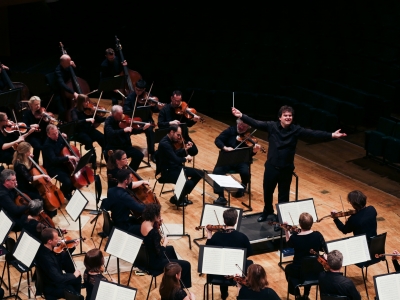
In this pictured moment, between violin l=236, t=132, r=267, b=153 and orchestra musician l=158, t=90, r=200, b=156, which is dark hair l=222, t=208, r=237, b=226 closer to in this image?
violin l=236, t=132, r=267, b=153

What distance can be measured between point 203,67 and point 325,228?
19.4 ft

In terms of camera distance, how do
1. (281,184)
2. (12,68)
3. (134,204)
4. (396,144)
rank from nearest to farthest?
1. (134,204)
2. (281,184)
3. (396,144)
4. (12,68)

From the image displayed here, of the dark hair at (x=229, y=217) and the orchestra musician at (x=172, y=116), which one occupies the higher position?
the dark hair at (x=229, y=217)

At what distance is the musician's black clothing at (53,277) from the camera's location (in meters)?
6.61

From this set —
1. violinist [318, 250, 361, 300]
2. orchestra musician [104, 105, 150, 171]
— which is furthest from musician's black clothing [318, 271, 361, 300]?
orchestra musician [104, 105, 150, 171]

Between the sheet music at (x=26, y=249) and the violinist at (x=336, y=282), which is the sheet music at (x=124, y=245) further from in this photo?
the violinist at (x=336, y=282)

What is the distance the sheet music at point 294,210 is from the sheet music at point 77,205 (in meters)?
2.16

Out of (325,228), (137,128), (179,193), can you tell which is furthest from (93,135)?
(325,228)

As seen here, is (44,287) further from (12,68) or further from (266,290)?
(12,68)

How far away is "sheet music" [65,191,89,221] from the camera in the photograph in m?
7.40

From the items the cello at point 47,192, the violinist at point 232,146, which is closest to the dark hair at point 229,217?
the violinist at point 232,146

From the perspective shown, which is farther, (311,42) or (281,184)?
(311,42)

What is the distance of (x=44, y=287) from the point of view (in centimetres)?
670

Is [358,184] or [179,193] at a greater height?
[179,193]
